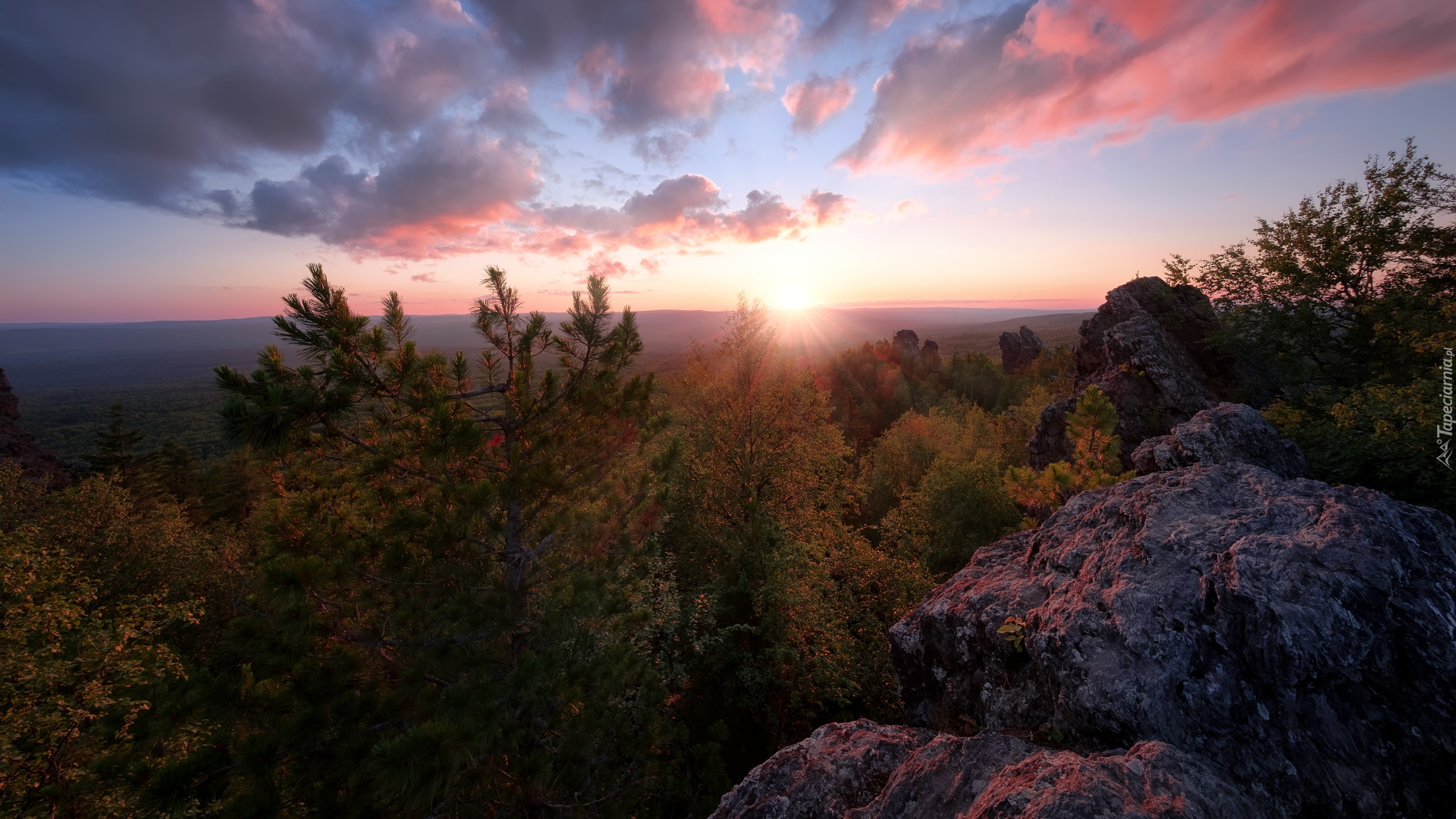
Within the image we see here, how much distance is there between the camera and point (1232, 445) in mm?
8211

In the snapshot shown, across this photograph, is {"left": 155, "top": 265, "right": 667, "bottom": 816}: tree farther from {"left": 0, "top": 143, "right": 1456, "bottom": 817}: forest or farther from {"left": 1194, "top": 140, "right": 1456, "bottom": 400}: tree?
{"left": 1194, "top": 140, "right": 1456, "bottom": 400}: tree

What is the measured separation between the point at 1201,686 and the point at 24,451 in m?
56.1

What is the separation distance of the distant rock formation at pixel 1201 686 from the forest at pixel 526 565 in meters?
4.33

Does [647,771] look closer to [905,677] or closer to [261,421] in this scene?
[905,677]

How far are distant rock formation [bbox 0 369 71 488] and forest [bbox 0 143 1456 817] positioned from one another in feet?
57.6

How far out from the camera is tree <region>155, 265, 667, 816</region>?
5508 millimetres

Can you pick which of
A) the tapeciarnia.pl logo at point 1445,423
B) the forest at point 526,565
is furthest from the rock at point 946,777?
the tapeciarnia.pl logo at point 1445,423

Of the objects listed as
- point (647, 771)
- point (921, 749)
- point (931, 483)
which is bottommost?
point (647, 771)

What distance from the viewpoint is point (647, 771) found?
9.58m

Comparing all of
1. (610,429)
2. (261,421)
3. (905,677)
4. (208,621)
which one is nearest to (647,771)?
(905,677)

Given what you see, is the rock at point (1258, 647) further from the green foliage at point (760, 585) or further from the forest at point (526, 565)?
the green foliage at point (760, 585)

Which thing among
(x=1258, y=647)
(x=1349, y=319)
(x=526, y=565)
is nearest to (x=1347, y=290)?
(x=1349, y=319)

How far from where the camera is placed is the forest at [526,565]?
5707 mm

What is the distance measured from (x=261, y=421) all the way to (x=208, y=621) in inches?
798
